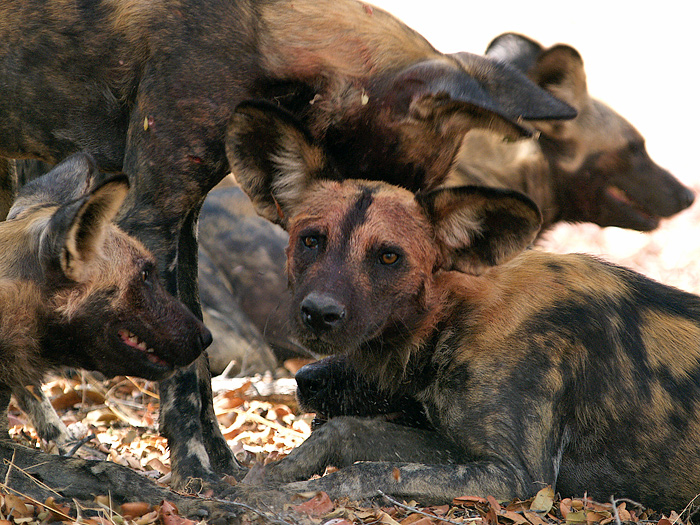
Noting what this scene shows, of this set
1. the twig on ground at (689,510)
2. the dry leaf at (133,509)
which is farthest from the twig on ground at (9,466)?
the twig on ground at (689,510)

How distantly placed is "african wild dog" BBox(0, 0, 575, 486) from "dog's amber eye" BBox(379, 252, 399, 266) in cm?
59

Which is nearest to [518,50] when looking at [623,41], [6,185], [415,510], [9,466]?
[6,185]

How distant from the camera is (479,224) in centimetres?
389

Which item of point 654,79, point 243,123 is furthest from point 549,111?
point 654,79

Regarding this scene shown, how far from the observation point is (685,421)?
3.91 metres

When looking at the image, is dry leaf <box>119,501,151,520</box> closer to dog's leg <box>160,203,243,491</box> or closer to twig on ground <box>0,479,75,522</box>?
twig on ground <box>0,479,75,522</box>

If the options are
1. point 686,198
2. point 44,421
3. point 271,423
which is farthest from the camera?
point 686,198

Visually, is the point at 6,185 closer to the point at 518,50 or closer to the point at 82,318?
the point at 82,318

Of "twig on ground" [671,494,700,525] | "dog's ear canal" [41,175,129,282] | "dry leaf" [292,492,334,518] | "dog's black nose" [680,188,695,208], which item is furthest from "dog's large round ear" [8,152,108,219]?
"dog's black nose" [680,188,695,208]

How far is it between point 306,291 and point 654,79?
34.1 ft

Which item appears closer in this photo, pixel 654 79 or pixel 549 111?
pixel 549 111

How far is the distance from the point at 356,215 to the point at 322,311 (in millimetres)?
503

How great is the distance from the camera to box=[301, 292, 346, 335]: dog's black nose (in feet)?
11.7

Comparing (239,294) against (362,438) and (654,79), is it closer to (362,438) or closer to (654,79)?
(362,438)
